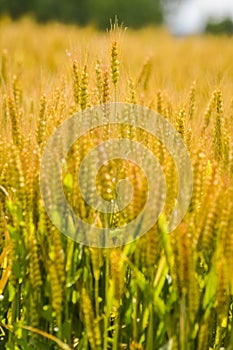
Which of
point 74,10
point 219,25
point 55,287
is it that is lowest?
point 55,287

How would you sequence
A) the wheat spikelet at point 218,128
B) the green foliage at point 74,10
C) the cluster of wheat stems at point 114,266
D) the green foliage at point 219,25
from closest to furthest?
1. the cluster of wheat stems at point 114,266
2. the wheat spikelet at point 218,128
3. the green foliage at point 74,10
4. the green foliage at point 219,25

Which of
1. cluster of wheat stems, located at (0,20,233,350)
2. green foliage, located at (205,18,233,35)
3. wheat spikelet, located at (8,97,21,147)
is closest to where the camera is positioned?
cluster of wheat stems, located at (0,20,233,350)

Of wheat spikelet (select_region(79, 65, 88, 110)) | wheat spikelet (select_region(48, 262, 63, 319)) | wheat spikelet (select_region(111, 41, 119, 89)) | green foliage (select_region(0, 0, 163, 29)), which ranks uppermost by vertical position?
green foliage (select_region(0, 0, 163, 29))

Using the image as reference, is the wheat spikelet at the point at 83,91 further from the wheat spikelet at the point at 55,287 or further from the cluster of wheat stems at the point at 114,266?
the wheat spikelet at the point at 55,287

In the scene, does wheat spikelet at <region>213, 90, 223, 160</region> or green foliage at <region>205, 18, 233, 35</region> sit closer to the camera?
wheat spikelet at <region>213, 90, 223, 160</region>

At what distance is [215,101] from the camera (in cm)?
168

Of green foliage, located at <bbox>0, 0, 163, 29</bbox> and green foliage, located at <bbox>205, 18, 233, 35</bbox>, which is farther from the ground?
green foliage, located at <bbox>205, 18, 233, 35</bbox>

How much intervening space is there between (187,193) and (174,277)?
0.48 ft

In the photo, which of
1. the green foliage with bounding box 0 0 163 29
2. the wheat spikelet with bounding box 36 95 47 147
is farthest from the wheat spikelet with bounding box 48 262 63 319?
the green foliage with bounding box 0 0 163 29

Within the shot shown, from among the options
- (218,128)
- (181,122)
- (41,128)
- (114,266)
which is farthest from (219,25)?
(114,266)

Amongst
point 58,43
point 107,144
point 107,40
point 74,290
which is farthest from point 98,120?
point 58,43

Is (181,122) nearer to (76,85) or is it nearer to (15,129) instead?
(76,85)

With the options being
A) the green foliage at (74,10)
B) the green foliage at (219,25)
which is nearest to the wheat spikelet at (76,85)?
the green foliage at (74,10)

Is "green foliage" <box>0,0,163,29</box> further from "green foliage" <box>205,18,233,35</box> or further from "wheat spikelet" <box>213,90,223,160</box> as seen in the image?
"wheat spikelet" <box>213,90,223,160</box>
